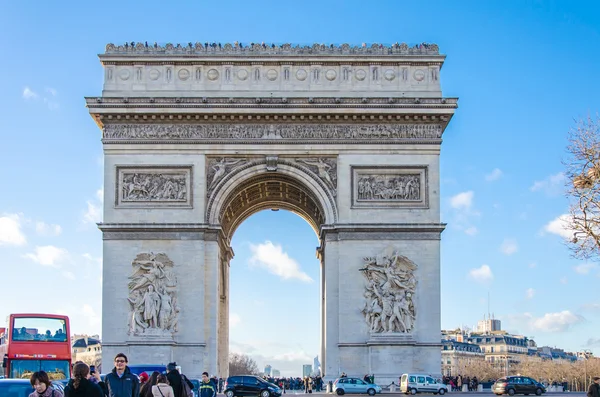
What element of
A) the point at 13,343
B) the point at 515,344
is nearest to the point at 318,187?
the point at 13,343

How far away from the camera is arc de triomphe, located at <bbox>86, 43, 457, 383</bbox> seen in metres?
41.1

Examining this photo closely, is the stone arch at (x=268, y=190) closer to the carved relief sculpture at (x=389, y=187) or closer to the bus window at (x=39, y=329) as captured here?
the carved relief sculpture at (x=389, y=187)

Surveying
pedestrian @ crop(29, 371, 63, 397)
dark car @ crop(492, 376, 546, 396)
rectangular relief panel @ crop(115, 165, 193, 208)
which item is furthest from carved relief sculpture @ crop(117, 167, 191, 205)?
pedestrian @ crop(29, 371, 63, 397)

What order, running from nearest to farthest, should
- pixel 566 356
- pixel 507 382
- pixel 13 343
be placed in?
pixel 13 343 < pixel 507 382 < pixel 566 356

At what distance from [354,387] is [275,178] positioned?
10.0 meters

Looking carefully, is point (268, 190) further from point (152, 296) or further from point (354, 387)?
point (354, 387)

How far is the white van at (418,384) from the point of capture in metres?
39.3

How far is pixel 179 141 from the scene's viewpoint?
139ft

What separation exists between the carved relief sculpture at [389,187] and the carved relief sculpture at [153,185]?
759 cm

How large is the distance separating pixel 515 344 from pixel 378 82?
113 m

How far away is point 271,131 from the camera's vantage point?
42625mm

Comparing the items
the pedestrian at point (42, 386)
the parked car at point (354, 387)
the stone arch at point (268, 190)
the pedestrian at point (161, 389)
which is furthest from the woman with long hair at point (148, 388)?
the stone arch at point (268, 190)

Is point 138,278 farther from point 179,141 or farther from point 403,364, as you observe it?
point 403,364

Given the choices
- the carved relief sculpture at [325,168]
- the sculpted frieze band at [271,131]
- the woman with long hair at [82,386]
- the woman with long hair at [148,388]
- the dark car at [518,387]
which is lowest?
the dark car at [518,387]
